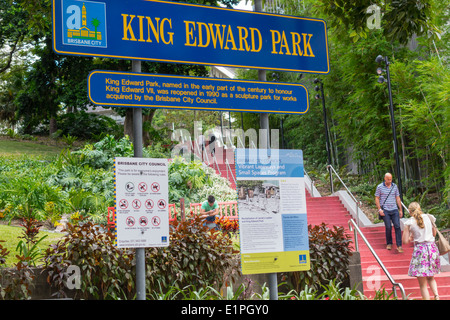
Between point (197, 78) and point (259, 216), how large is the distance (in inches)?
59.8

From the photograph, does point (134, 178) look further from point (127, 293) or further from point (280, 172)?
point (127, 293)

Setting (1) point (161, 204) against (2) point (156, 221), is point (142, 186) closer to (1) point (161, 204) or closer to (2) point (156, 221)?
(1) point (161, 204)

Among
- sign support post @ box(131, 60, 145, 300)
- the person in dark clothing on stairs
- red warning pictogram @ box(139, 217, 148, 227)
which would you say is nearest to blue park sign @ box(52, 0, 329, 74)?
sign support post @ box(131, 60, 145, 300)

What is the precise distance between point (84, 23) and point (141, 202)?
1779 mm

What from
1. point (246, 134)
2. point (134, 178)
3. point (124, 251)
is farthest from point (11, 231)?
point (246, 134)

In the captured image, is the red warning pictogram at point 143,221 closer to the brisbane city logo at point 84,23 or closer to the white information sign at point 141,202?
the white information sign at point 141,202

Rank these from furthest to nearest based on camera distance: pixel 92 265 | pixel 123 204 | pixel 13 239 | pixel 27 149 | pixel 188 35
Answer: pixel 27 149 → pixel 13 239 → pixel 92 265 → pixel 188 35 → pixel 123 204

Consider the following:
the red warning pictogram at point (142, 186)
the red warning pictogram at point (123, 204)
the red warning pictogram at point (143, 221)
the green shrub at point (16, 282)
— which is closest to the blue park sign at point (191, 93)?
the red warning pictogram at point (142, 186)

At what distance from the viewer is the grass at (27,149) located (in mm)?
24016

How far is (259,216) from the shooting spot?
5074mm

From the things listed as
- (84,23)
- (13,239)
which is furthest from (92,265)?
(13,239)

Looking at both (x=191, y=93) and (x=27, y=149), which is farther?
(x=27, y=149)

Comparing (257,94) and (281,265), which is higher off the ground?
(257,94)

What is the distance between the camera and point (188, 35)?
537 cm
